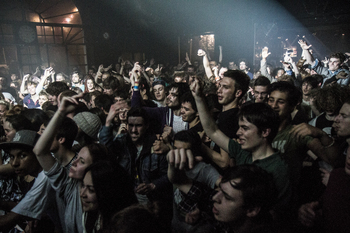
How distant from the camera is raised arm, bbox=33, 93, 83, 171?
5.49ft

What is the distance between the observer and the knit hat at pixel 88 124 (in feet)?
9.82

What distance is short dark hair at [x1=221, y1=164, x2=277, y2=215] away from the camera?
1.39 meters

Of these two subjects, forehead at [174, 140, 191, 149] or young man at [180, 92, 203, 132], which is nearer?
forehead at [174, 140, 191, 149]

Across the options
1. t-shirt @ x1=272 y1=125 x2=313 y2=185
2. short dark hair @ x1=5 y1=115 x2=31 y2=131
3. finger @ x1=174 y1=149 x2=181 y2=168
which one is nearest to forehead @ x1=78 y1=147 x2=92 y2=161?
finger @ x1=174 y1=149 x2=181 y2=168

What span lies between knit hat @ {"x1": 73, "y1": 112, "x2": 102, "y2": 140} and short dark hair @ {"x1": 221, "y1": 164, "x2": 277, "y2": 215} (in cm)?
204

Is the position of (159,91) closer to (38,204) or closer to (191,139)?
(191,139)

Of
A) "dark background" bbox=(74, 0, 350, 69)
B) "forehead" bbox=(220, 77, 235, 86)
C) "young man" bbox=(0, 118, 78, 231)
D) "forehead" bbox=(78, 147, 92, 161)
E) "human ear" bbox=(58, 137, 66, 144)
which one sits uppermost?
"dark background" bbox=(74, 0, 350, 69)

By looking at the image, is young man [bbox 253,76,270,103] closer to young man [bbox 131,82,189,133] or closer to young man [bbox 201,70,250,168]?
young man [bbox 201,70,250,168]

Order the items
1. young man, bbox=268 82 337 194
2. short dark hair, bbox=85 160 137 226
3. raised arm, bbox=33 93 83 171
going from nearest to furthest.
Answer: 1. short dark hair, bbox=85 160 137 226
2. raised arm, bbox=33 93 83 171
3. young man, bbox=268 82 337 194

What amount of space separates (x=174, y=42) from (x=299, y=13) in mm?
7987

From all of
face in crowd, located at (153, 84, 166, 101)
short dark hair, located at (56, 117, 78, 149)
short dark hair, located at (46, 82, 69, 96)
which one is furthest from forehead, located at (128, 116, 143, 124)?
short dark hair, located at (46, 82, 69, 96)

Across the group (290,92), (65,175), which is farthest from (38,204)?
(290,92)

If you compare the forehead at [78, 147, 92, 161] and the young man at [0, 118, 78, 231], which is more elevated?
the forehead at [78, 147, 92, 161]

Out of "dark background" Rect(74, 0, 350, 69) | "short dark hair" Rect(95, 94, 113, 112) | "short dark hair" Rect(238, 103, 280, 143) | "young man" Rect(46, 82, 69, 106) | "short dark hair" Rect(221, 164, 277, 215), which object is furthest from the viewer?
"dark background" Rect(74, 0, 350, 69)
